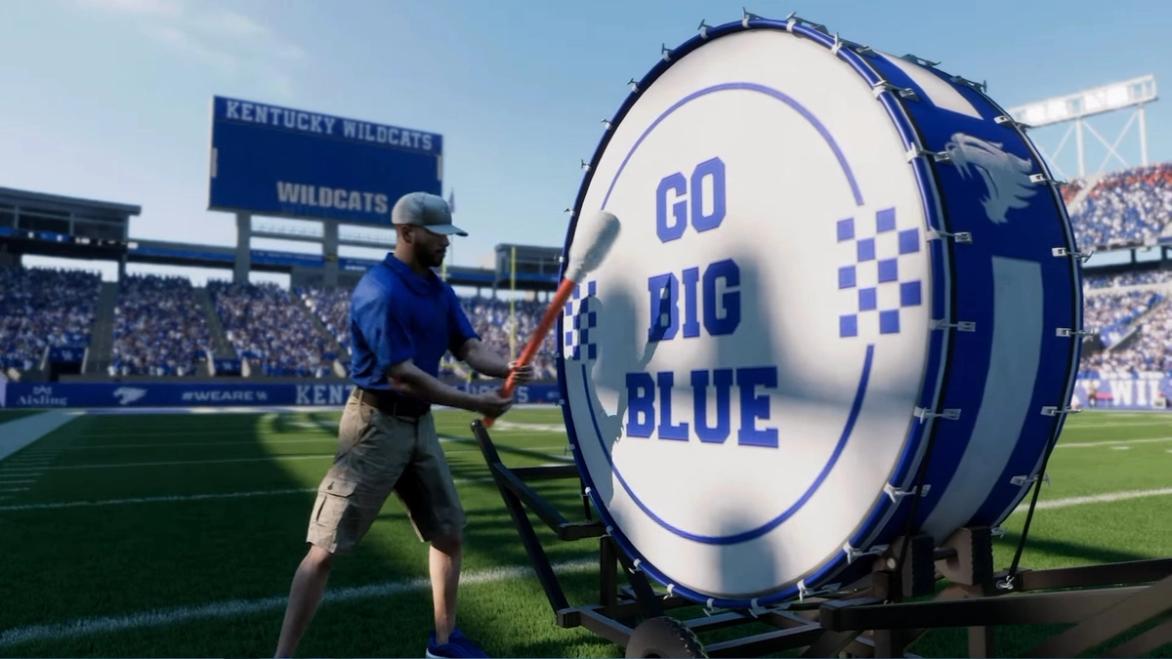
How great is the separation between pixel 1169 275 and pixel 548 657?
151 feet

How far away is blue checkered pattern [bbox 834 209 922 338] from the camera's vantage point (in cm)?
184

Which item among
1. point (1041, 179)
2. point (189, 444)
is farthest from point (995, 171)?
point (189, 444)

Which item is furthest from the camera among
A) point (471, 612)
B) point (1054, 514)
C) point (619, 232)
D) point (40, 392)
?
point (40, 392)

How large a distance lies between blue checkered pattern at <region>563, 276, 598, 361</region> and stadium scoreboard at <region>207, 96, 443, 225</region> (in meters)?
35.3

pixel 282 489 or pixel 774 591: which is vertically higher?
pixel 774 591

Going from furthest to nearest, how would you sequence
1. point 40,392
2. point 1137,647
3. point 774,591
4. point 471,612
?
point 40,392
point 471,612
point 774,591
point 1137,647

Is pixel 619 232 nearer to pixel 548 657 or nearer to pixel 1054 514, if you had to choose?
pixel 548 657

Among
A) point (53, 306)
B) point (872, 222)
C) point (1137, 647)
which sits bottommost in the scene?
point (1137, 647)

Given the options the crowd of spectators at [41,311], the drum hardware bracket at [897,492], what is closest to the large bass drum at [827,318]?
the drum hardware bracket at [897,492]

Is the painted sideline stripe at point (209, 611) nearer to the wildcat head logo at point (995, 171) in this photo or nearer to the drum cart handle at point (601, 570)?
the drum cart handle at point (601, 570)

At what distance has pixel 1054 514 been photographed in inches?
232

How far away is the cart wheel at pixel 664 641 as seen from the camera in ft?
6.96

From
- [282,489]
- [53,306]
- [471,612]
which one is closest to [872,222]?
[471,612]

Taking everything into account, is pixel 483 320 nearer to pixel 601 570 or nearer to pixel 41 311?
pixel 41 311
